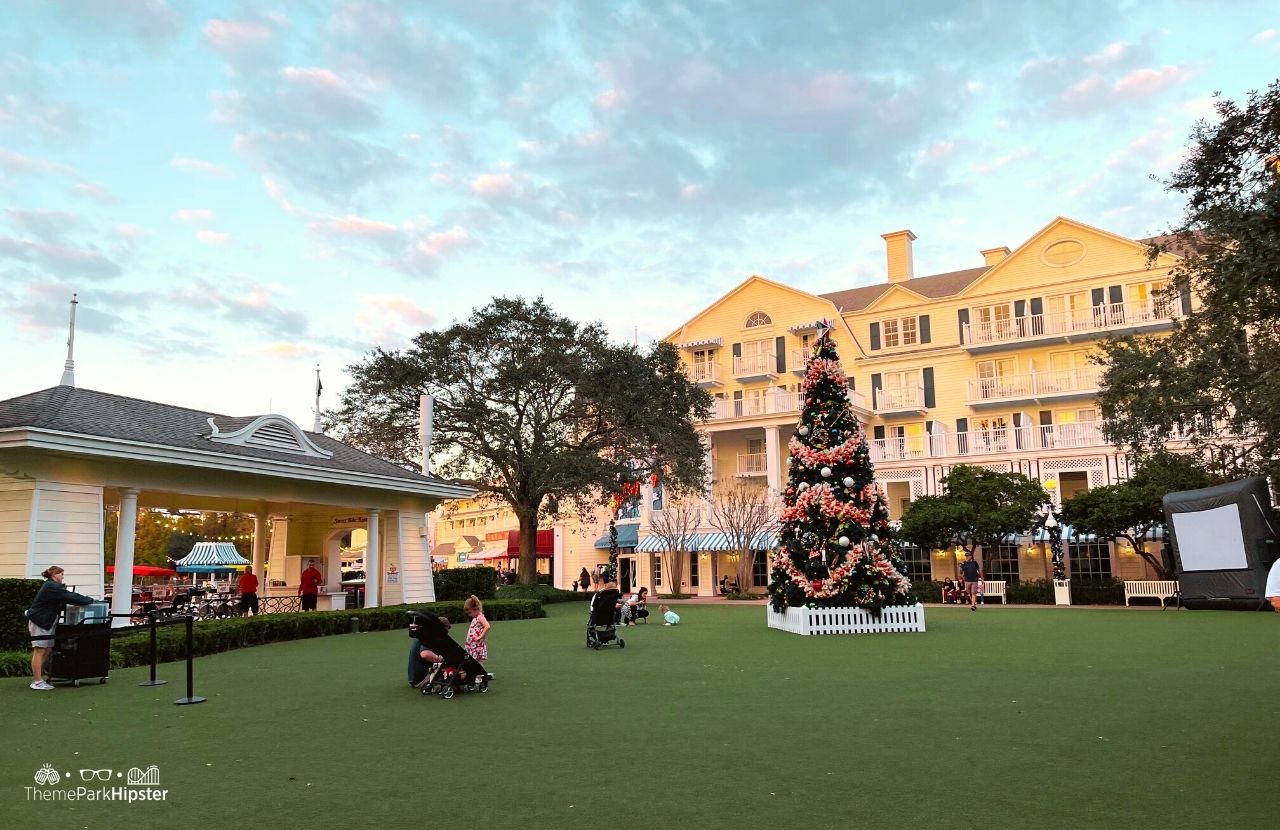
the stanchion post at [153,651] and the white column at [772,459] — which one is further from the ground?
the white column at [772,459]

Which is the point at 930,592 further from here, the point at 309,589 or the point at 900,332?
the point at 309,589

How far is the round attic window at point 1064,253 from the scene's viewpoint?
38.9m

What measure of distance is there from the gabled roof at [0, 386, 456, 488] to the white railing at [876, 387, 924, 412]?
984 inches

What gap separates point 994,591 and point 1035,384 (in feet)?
36.3

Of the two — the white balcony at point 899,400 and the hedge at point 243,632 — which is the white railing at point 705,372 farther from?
the hedge at point 243,632

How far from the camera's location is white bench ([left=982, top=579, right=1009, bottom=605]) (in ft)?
104

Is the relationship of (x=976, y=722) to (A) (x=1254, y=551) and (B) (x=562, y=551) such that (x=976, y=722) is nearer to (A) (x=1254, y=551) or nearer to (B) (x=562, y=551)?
(A) (x=1254, y=551)

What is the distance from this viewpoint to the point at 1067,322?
38.5 meters

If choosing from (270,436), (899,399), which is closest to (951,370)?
(899,399)

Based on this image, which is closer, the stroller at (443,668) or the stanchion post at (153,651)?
the stroller at (443,668)

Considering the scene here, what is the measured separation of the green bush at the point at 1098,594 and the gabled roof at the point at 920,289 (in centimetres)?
1528

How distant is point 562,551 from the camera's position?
4938 centimetres

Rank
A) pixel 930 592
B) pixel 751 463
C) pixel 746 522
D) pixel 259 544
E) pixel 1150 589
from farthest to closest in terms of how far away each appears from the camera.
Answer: pixel 751 463, pixel 746 522, pixel 930 592, pixel 1150 589, pixel 259 544

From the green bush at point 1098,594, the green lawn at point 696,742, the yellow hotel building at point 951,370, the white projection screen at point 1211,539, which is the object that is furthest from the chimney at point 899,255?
the green lawn at point 696,742
